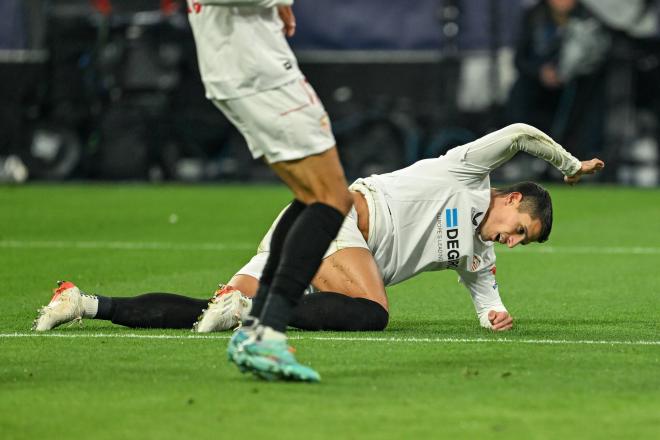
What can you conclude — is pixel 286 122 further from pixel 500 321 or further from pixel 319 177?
pixel 500 321

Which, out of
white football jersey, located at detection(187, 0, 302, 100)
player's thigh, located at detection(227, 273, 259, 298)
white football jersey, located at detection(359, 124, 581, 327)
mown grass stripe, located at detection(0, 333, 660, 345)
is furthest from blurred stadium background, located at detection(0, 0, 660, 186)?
white football jersey, located at detection(187, 0, 302, 100)

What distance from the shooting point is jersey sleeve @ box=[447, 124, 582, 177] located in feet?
22.4

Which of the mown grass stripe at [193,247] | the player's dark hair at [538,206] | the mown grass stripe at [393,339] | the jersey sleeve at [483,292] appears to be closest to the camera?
the mown grass stripe at [393,339]

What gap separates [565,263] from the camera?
10.9m

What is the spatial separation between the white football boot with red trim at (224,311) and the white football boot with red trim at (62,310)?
564 mm

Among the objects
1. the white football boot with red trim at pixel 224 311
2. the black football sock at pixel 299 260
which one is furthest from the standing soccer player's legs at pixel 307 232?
the white football boot with red trim at pixel 224 311

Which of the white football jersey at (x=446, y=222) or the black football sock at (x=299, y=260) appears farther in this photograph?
the white football jersey at (x=446, y=222)

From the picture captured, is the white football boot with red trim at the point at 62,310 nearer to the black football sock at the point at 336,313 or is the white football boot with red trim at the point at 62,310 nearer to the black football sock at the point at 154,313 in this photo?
the black football sock at the point at 154,313

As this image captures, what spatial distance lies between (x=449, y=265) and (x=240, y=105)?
6.89ft

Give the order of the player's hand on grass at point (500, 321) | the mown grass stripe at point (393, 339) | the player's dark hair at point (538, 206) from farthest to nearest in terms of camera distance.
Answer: the player's hand on grass at point (500, 321), the player's dark hair at point (538, 206), the mown grass stripe at point (393, 339)

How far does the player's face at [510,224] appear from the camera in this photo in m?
6.91

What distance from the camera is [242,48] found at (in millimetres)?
5383

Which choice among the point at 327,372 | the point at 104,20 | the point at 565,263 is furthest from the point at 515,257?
the point at 104,20

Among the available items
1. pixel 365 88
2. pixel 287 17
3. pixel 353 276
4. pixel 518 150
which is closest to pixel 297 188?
pixel 287 17
